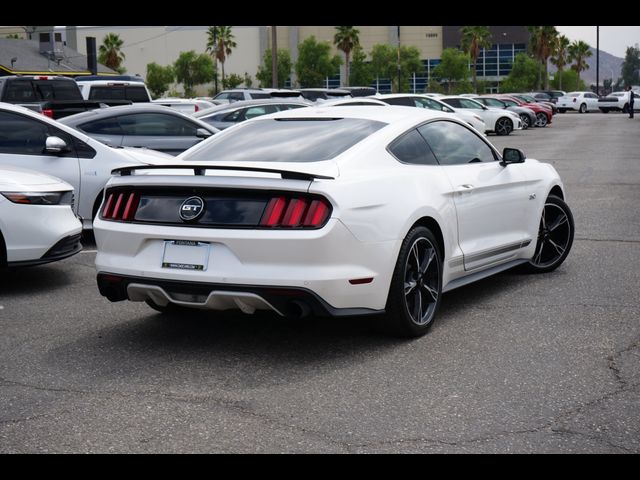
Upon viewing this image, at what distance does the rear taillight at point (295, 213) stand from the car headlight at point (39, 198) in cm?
318

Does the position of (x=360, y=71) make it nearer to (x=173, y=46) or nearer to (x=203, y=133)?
(x=173, y=46)

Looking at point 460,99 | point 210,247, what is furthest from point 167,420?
point 460,99

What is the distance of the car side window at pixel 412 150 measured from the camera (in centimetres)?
675

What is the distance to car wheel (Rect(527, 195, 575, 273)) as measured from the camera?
8688mm

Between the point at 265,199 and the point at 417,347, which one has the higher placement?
the point at 265,199

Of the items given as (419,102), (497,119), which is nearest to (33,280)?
(419,102)

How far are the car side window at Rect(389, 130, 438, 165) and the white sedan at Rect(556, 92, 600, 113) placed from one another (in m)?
68.5

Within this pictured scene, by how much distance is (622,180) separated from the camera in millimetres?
17828

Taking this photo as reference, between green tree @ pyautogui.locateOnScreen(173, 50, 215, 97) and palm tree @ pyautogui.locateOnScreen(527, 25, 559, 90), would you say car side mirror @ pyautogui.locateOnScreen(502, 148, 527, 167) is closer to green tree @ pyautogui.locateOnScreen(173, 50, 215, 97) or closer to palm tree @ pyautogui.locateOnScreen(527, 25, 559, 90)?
green tree @ pyautogui.locateOnScreen(173, 50, 215, 97)

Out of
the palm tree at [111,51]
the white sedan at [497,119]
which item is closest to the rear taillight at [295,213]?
the white sedan at [497,119]

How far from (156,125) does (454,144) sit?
6932 mm

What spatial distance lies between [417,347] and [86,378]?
205 centimetres
